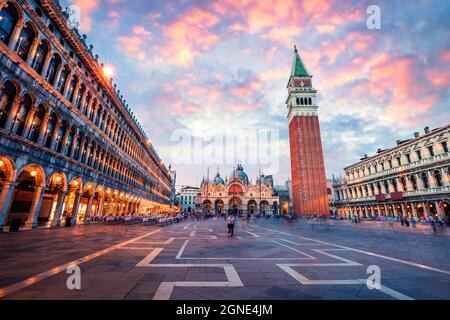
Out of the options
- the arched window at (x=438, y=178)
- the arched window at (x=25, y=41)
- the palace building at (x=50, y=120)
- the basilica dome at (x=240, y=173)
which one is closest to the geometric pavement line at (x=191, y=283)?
the palace building at (x=50, y=120)

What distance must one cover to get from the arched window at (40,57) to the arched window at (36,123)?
2.71 meters

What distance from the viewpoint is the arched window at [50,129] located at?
15.9 metres

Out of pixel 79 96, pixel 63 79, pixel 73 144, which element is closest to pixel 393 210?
pixel 73 144

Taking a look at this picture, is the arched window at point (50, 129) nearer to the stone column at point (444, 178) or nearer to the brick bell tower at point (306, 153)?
the stone column at point (444, 178)

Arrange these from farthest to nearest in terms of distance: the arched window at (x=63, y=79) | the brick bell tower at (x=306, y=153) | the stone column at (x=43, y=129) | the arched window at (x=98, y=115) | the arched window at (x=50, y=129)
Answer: the brick bell tower at (x=306, y=153)
the arched window at (x=98, y=115)
the arched window at (x=63, y=79)
the arched window at (x=50, y=129)
the stone column at (x=43, y=129)

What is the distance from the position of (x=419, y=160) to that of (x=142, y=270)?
46115 millimetres

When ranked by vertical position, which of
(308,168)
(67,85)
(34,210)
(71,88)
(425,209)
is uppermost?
(308,168)

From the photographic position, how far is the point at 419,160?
1364 inches

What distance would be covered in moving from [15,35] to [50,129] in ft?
21.4

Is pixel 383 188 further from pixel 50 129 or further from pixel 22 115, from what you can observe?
pixel 22 115

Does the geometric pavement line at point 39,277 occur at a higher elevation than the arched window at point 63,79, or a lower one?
lower

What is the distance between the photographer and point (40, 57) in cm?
1505
